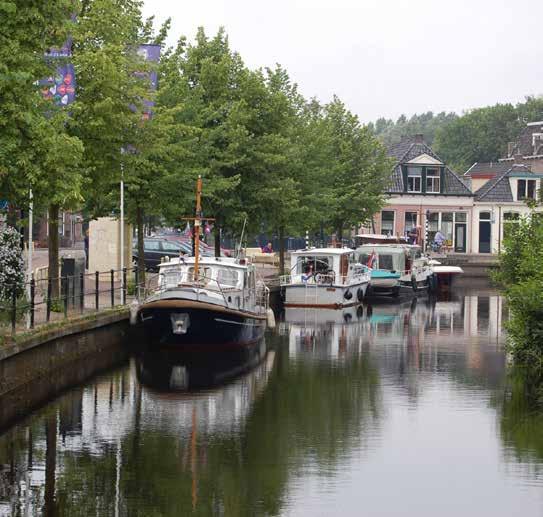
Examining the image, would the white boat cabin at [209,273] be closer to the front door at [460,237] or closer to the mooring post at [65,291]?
the mooring post at [65,291]

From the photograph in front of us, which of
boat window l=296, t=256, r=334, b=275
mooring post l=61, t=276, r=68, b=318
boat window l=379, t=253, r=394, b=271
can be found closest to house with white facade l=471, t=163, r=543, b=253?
boat window l=379, t=253, r=394, b=271

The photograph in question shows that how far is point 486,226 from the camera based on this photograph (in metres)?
95.1

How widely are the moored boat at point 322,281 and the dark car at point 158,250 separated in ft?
25.1

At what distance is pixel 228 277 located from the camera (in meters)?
36.3

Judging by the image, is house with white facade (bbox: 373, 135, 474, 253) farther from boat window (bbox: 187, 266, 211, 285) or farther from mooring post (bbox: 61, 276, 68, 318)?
mooring post (bbox: 61, 276, 68, 318)

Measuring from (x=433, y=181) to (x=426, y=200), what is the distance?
1580mm

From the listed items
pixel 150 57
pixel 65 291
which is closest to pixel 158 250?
pixel 150 57

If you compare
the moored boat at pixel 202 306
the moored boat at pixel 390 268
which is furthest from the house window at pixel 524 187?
the moored boat at pixel 202 306

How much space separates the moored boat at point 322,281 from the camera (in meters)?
51.2

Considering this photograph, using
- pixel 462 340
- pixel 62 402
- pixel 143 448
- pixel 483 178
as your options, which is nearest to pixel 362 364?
pixel 462 340

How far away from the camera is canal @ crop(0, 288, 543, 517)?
17.9 meters

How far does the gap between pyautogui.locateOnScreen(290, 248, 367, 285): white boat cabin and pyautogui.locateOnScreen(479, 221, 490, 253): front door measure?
1670 inches

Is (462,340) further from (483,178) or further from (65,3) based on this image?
(483,178)

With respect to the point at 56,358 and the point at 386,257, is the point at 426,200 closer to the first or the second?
the point at 386,257
